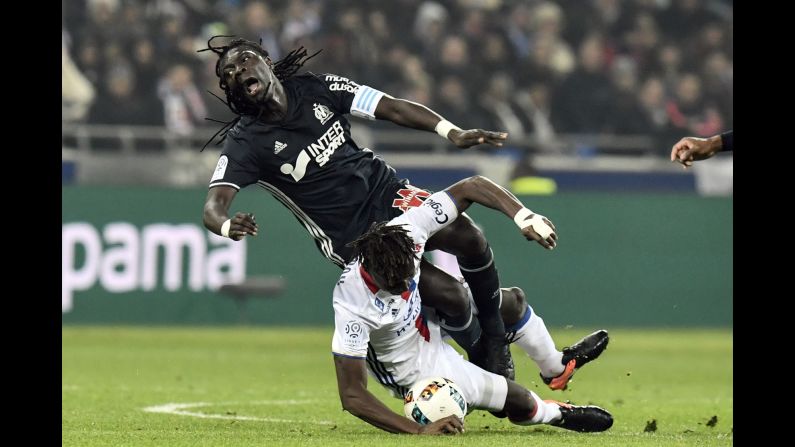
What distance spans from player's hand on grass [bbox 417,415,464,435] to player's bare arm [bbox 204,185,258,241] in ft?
4.58

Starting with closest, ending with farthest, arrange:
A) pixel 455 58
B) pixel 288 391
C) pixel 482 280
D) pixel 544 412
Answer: pixel 544 412, pixel 482 280, pixel 288 391, pixel 455 58

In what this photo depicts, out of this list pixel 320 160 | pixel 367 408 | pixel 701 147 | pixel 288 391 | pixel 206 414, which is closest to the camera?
pixel 367 408

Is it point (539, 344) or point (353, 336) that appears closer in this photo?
point (353, 336)

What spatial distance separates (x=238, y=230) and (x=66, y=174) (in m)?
10.2

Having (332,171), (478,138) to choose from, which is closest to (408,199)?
(332,171)

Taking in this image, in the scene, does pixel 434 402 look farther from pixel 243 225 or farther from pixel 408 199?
pixel 408 199

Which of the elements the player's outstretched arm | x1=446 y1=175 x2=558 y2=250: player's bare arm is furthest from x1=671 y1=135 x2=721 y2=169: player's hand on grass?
x1=446 y1=175 x2=558 y2=250: player's bare arm

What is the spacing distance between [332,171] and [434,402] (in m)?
1.84

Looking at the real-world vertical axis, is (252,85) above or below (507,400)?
above

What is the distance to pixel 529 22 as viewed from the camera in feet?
70.9

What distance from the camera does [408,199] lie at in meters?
8.41

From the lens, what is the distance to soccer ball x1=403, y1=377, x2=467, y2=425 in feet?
23.9

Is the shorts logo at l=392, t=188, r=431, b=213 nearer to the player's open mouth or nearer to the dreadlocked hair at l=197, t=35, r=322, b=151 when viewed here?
the dreadlocked hair at l=197, t=35, r=322, b=151
